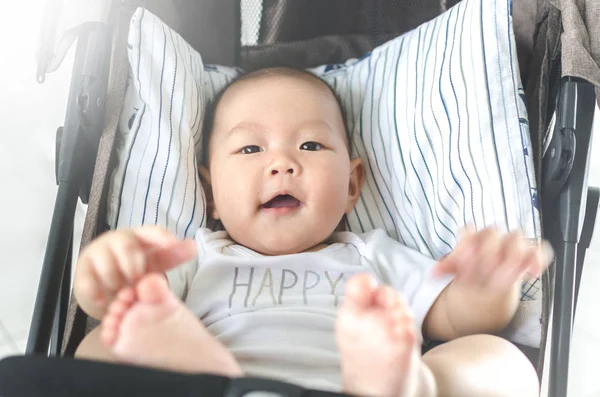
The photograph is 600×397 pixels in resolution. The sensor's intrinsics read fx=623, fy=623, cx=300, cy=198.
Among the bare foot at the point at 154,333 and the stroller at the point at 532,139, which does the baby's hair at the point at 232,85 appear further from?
the bare foot at the point at 154,333

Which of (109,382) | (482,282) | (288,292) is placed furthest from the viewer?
(288,292)

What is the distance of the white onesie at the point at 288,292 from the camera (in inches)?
24.0

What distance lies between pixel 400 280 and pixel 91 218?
1.28ft

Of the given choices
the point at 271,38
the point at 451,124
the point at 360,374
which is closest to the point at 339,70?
the point at 271,38

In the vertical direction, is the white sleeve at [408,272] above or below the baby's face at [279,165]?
below

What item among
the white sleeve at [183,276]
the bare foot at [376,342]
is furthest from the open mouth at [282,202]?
the bare foot at [376,342]

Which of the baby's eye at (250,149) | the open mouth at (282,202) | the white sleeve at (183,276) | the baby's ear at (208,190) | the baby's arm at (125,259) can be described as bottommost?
the white sleeve at (183,276)

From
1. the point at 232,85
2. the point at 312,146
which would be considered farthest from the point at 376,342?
the point at 232,85

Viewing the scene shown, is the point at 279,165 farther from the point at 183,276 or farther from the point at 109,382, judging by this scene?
the point at 109,382

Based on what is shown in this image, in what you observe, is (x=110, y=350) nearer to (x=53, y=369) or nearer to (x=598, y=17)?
(x=53, y=369)

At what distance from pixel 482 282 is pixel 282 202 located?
0.30 metres

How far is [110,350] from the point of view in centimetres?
48

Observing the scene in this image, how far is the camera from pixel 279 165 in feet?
2.49

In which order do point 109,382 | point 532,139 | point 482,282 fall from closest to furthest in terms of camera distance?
Result: point 109,382 < point 482,282 < point 532,139
